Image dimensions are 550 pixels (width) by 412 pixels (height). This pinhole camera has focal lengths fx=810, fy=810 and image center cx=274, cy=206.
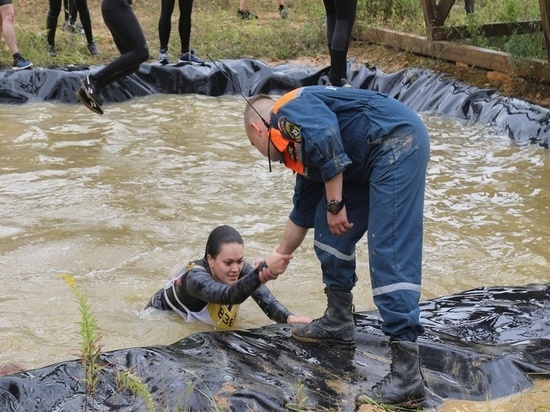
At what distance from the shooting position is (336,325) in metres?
3.41

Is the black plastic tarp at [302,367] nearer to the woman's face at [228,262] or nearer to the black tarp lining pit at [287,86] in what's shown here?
the woman's face at [228,262]

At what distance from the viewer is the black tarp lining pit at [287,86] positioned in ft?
25.7

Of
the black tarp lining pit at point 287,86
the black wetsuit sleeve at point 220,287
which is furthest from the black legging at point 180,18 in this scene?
the black wetsuit sleeve at point 220,287

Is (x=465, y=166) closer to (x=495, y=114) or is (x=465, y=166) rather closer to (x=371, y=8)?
(x=495, y=114)

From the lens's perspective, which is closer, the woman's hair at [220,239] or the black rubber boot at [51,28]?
the woman's hair at [220,239]

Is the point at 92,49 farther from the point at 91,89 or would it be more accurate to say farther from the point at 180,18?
the point at 91,89

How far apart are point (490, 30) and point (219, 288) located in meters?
6.85

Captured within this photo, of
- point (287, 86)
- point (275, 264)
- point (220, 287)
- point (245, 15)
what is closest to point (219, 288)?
point (220, 287)

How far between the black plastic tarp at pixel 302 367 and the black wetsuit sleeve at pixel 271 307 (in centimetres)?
25

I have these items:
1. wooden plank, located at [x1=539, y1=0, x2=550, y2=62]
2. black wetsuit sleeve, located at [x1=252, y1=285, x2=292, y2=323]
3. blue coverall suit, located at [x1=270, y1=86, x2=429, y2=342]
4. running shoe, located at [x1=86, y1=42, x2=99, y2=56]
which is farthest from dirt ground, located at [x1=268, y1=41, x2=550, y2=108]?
blue coverall suit, located at [x1=270, y1=86, x2=429, y2=342]

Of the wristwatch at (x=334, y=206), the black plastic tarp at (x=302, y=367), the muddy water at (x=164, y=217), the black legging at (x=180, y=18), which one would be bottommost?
the muddy water at (x=164, y=217)

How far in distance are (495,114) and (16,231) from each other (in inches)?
191

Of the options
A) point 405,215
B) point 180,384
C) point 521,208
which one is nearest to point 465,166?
point 521,208

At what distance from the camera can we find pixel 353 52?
10961 millimetres
